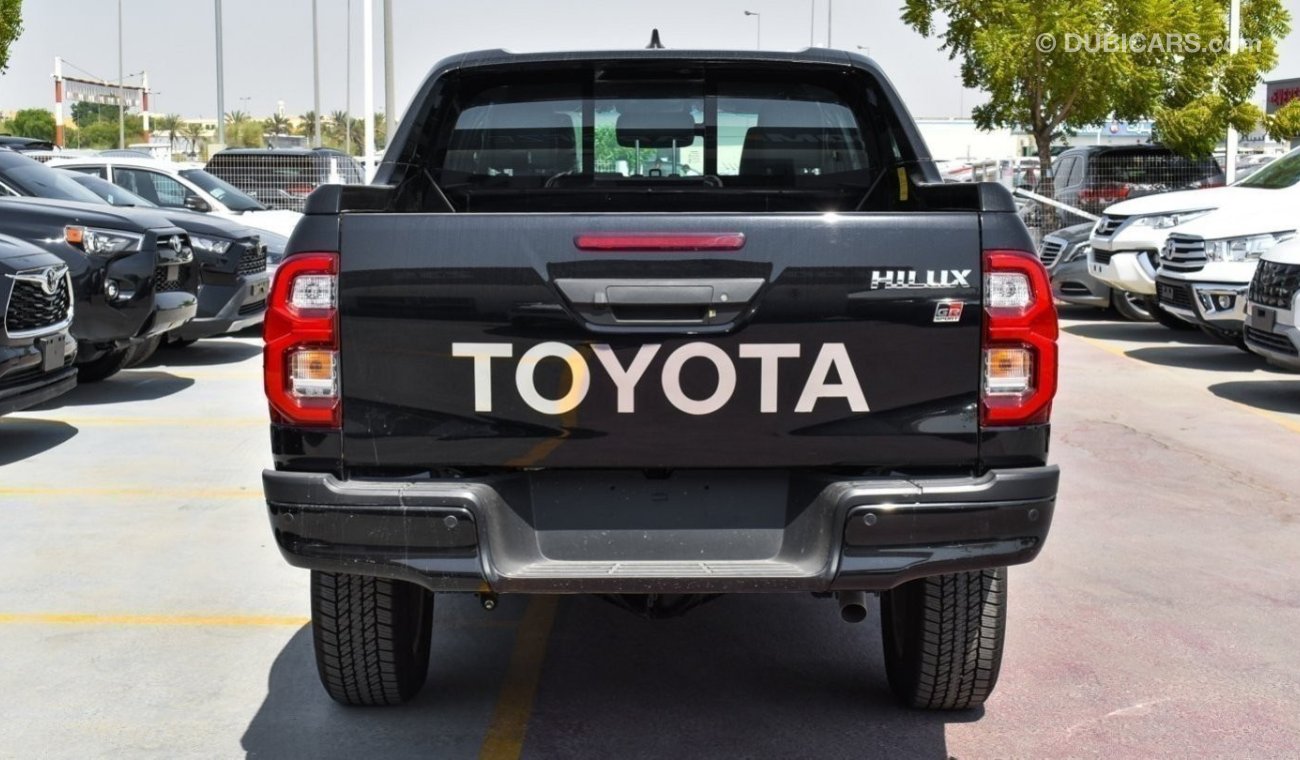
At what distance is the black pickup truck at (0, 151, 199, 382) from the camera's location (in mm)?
10609

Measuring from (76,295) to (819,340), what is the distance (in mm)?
8028

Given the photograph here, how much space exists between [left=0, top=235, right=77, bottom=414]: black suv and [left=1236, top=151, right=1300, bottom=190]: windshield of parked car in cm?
1047

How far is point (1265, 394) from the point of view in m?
11.4

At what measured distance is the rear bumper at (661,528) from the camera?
3.71m

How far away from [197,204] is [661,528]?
43.8 ft

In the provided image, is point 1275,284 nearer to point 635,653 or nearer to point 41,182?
point 635,653

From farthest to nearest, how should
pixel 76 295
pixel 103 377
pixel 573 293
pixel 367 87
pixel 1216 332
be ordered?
pixel 367 87
pixel 1216 332
pixel 103 377
pixel 76 295
pixel 573 293

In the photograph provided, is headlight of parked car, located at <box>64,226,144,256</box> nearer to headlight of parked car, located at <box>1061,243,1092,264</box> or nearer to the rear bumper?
the rear bumper

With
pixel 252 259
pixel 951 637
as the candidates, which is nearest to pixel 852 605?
pixel 951 637

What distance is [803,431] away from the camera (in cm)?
373

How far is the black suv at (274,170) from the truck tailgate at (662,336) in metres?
20.4

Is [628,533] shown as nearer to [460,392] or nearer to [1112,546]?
[460,392]

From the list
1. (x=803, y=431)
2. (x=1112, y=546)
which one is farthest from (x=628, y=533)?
(x=1112, y=546)

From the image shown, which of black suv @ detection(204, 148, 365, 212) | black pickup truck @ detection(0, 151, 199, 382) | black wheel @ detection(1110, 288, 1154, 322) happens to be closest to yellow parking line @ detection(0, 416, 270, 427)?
black pickup truck @ detection(0, 151, 199, 382)
